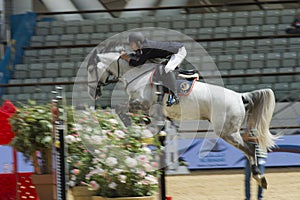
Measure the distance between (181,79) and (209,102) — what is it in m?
0.48

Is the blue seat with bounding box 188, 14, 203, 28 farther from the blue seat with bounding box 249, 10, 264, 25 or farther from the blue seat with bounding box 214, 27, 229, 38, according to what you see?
the blue seat with bounding box 249, 10, 264, 25

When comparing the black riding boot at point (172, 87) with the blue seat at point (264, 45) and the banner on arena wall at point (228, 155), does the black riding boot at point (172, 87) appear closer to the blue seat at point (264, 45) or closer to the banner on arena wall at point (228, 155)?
the banner on arena wall at point (228, 155)

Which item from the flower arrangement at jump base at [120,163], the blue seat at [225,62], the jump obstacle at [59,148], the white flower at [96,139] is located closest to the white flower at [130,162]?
the flower arrangement at jump base at [120,163]

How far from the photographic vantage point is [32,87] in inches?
446

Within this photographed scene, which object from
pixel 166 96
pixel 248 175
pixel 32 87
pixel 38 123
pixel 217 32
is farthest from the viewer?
pixel 217 32

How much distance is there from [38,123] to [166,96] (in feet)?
5.81

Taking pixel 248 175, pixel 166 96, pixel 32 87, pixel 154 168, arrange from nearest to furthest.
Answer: pixel 154 168
pixel 248 175
pixel 166 96
pixel 32 87

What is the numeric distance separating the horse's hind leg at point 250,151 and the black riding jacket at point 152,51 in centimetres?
123

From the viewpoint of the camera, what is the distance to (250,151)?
723 centimetres

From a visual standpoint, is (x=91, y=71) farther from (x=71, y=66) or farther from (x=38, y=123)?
(x=71, y=66)

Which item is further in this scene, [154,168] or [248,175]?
[248,175]

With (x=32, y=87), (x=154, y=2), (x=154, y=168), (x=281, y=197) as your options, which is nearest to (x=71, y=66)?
(x=32, y=87)

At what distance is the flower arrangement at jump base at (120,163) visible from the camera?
16.8 ft

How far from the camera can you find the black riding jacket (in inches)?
271
